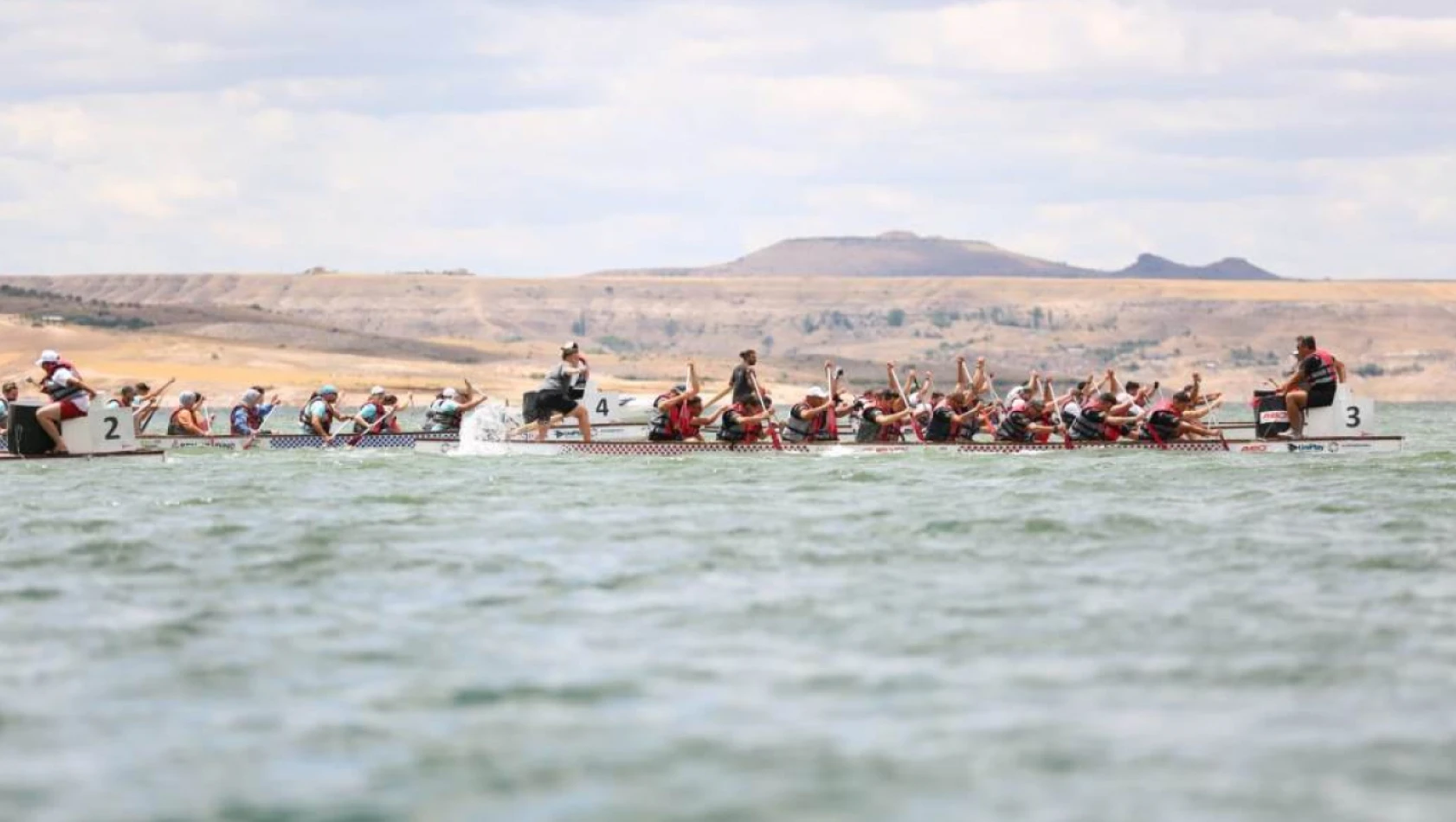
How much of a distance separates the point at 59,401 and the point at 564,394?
7698 mm

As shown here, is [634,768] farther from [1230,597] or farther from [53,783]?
[1230,597]

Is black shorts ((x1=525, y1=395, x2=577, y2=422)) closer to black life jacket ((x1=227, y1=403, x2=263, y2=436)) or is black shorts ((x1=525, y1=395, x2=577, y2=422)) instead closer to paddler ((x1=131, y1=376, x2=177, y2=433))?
paddler ((x1=131, y1=376, x2=177, y2=433))

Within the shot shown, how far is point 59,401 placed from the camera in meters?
32.7

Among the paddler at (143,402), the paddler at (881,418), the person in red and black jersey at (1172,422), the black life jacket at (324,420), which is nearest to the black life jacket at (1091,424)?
the person in red and black jersey at (1172,422)

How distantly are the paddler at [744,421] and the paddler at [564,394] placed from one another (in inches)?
85.8

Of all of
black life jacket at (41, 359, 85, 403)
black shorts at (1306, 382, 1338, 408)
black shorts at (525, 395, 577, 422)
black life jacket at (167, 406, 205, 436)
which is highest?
black life jacket at (41, 359, 85, 403)

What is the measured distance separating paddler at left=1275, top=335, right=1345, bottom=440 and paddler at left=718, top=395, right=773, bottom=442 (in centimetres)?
805

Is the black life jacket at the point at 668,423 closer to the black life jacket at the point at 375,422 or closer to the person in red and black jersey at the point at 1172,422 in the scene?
the person in red and black jersey at the point at 1172,422

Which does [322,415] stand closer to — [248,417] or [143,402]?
[248,417]

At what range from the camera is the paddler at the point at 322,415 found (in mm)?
41875

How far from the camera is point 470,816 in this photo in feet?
37.4

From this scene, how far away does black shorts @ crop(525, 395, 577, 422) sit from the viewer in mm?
35969

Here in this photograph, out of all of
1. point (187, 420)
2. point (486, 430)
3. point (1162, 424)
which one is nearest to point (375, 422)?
point (486, 430)

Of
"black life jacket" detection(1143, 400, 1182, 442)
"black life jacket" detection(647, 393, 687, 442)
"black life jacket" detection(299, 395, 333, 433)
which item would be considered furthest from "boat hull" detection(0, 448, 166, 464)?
"black life jacket" detection(1143, 400, 1182, 442)
